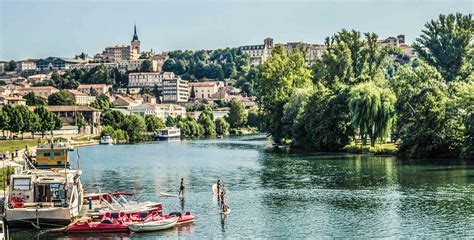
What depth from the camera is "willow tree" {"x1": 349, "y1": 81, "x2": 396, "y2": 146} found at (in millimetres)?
80312

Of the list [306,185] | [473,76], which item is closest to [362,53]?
[473,76]

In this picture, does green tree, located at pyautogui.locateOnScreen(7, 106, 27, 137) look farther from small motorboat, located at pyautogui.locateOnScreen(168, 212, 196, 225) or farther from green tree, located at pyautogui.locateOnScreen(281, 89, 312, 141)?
small motorboat, located at pyautogui.locateOnScreen(168, 212, 196, 225)

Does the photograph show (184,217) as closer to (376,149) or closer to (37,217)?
(37,217)

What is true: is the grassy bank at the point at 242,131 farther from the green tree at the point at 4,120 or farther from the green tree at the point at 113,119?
the green tree at the point at 4,120

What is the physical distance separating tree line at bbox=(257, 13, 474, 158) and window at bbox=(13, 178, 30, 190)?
4436 cm

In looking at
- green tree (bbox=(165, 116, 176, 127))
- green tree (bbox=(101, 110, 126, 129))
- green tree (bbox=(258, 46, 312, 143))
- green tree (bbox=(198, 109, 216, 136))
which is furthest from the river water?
green tree (bbox=(165, 116, 176, 127))

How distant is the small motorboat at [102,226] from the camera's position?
3603cm

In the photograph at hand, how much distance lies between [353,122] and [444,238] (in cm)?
4747

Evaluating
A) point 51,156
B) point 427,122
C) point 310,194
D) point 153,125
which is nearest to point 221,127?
point 153,125

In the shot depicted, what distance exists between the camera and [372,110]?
80.3 m

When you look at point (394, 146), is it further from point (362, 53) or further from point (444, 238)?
point (444, 238)

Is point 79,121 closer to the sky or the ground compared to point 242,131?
closer to the sky

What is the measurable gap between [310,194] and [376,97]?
3333cm

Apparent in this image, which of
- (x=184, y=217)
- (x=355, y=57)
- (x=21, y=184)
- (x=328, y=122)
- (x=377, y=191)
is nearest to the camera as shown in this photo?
(x=21, y=184)
